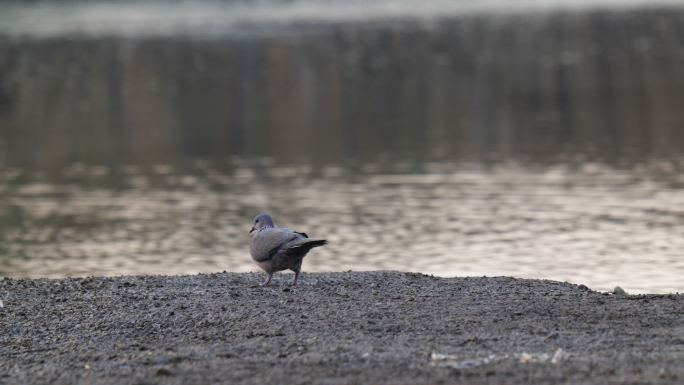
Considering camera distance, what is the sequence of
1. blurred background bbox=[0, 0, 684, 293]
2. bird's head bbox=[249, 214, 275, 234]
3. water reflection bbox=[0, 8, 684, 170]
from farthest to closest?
water reflection bbox=[0, 8, 684, 170] → blurred background bbox=[0, 0, 684, 293] → bird's head bbox=[249, 214, 275, 234]

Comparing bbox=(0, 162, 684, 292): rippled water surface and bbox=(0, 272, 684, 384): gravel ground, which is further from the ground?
bbox=(0, 272, 684, 384): gravel ground

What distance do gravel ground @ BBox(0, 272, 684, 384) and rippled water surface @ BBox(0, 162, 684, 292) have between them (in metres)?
3.62

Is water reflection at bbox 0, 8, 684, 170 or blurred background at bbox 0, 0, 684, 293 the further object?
water reflection at bbox 0, 8, 684, 170

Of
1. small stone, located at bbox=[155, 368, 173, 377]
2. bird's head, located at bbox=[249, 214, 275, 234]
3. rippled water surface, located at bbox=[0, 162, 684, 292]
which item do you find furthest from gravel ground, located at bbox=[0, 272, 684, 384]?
rippled water surface, located at bbox=[0, 162, 684, 292]

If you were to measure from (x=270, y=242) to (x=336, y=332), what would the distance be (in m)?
1.89

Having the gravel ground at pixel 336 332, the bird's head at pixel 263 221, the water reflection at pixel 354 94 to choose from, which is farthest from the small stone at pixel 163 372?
the water reflection at pixel 354 94

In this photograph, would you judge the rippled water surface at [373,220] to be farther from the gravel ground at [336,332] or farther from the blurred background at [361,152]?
the gravel ground at [336,332]

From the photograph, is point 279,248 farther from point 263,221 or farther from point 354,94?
point 354,94

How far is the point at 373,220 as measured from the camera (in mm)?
20000

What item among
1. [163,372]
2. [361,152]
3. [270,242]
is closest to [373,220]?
[361,152]

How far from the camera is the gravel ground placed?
820cm

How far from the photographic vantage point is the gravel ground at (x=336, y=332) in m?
8.20

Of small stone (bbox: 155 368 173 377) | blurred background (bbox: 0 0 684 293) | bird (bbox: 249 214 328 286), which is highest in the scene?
bird (bbox: 249 214 328 286)

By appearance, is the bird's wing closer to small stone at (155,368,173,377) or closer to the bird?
the bird
